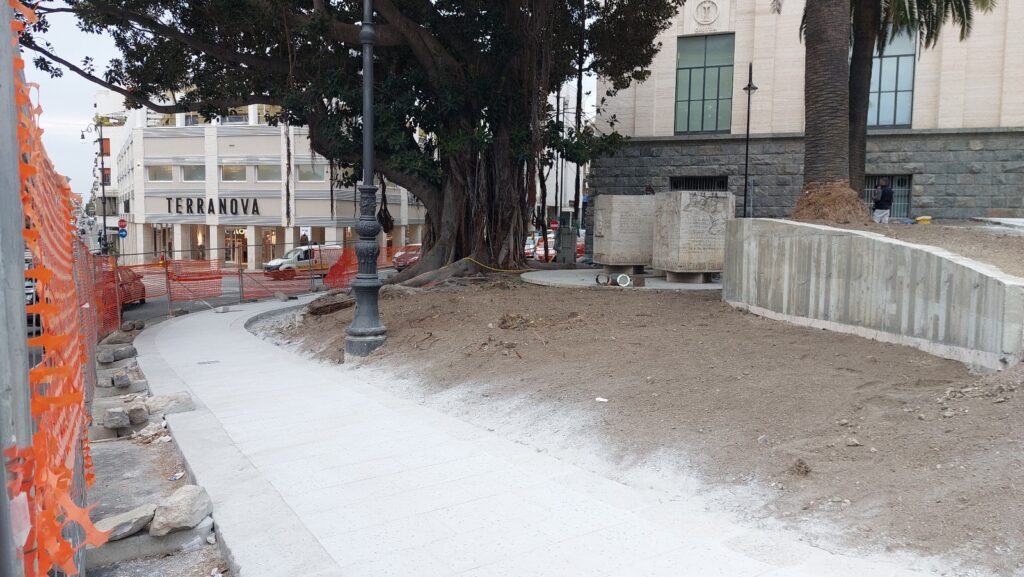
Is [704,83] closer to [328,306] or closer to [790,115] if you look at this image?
[790,115]

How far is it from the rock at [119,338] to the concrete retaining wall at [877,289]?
426 inches

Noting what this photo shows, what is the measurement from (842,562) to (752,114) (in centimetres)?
2291

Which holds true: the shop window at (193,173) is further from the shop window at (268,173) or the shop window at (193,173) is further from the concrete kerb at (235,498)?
the concrete kerb at (235,498)

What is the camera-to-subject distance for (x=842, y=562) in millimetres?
4172

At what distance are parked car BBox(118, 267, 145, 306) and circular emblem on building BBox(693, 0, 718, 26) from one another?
62.9 feet

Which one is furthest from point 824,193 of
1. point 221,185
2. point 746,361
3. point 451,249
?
point 221,185

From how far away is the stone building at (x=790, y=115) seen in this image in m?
22.8

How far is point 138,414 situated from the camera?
781cm

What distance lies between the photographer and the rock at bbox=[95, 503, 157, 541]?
4.64 m

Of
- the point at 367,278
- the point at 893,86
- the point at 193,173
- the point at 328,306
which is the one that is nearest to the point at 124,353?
the point at 328,306

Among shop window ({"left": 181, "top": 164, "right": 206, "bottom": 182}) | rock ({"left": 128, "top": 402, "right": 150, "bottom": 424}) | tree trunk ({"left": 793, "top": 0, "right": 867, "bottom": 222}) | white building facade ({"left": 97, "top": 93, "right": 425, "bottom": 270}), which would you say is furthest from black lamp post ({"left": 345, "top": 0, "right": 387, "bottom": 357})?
shop window ({"left": 181, "top": 164, "right": 206, "bottom": 182})

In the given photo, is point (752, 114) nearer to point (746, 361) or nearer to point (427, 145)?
point (427, 145)

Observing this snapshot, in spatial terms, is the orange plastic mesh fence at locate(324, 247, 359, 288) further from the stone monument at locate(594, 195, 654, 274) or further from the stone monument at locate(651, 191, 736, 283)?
the stone monument at locate(651, 191, 736, 283)

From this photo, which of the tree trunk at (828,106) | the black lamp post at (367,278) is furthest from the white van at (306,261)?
the tree trunk at (828,106)
